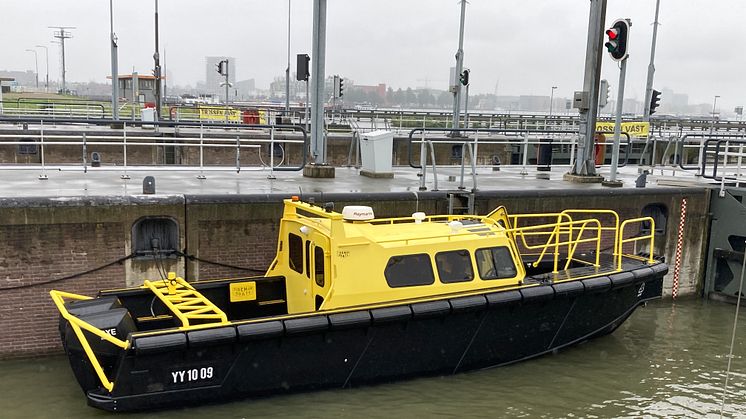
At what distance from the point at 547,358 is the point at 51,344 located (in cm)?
694

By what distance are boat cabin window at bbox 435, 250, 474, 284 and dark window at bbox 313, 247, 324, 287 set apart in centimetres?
147

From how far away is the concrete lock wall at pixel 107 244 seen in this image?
8656mm

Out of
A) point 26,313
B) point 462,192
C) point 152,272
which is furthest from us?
point 462,192

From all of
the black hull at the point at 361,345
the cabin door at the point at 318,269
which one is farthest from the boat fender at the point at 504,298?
the cabin door at the point at 318,269

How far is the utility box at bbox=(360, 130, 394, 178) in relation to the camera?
552 inches

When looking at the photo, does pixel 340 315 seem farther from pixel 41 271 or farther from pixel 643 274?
pixel 643 274

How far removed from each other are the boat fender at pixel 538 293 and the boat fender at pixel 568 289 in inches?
4.2

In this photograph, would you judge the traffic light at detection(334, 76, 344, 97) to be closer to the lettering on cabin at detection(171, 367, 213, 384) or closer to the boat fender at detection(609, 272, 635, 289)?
the boat fender at detection(609, 272, 635, 289)

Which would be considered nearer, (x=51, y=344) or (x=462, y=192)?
(x=51, y=344)

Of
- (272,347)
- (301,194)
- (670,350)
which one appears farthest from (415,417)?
(670,350)

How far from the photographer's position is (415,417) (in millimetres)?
7641

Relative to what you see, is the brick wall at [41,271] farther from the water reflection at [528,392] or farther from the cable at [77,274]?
the water reflection at [528,392]

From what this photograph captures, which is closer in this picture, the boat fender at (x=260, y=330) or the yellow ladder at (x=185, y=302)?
the boat fender at (x=260, y=330)

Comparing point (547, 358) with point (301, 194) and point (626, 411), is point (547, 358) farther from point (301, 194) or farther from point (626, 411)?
point (301, 194)
